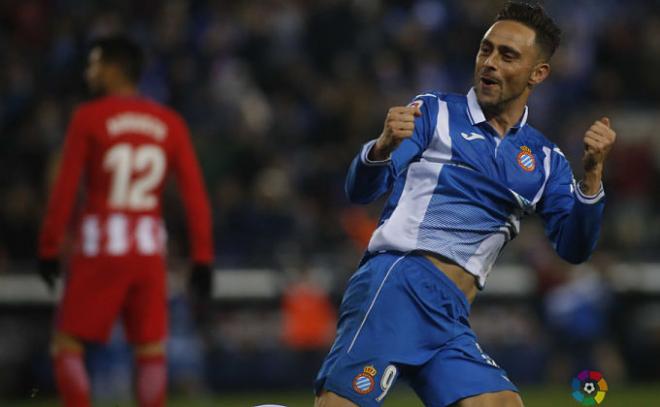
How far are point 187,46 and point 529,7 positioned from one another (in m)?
9.89

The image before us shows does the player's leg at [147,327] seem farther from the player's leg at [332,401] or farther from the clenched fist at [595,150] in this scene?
the clenched fist at [595,150]

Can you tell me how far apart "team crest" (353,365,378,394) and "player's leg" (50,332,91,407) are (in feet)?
7.94

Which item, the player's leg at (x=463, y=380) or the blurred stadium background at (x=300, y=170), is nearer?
the player's leg at (x=463, y=380)

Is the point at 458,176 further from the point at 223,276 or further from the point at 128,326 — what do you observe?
the point at 223,276

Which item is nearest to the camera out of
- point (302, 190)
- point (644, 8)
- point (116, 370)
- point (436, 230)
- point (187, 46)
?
point (436, 230)

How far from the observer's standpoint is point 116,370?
41.6ft

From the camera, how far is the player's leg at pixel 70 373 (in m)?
6.93

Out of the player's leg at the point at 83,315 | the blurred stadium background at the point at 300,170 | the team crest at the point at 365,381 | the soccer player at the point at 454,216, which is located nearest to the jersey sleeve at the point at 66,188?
the player's leg at the point at 83,315

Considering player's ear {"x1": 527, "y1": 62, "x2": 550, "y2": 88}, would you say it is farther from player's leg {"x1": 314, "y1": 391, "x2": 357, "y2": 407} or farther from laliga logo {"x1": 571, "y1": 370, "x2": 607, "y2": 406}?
player's leg {"x1": 314, "y1": 391, "x2": 357, "y2": 407}

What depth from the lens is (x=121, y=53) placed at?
7.30 meters

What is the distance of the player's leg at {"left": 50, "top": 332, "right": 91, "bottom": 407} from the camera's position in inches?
273

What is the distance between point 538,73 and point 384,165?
93 cm

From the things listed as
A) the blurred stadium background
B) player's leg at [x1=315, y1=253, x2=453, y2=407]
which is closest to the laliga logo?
player's leg at [x1=315, y1=253, x2=453, y2=407]

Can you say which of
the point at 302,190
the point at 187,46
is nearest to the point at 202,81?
the point at 187,46
